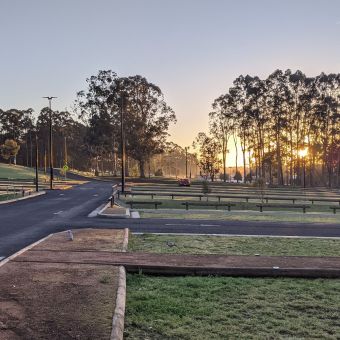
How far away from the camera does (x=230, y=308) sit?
25.3 feet

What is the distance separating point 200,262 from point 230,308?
3346 millimetres

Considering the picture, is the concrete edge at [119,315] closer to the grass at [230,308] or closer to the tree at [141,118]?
the grass at [230,308]

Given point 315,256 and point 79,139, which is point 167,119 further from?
point 315,256

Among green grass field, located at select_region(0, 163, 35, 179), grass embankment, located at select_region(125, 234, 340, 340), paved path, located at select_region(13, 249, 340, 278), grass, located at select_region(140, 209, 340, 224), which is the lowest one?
grass, located at select_region(140, 209, 340, 224)

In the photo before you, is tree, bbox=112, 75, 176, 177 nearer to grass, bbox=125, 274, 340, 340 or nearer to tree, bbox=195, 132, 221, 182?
tree, bbox=195, 132, 221, 182

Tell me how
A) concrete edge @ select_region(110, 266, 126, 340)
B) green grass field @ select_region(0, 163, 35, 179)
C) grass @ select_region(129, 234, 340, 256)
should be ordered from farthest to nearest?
green grass field @ select_region(0, 163, 35, 179) < grass @ select_region(129, 234, 340, 256) < concrete edge @ select_region(110, 266, 126, 340)

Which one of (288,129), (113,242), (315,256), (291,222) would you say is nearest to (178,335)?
(315,256)

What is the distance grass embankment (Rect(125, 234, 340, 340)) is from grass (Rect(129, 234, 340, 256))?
348cm

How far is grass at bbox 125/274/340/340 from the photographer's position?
654 centimetres

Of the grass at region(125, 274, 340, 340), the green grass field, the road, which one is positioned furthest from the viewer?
Answer: the green grass field

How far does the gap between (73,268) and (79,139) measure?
12279 cm

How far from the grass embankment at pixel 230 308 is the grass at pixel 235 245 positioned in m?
3.48

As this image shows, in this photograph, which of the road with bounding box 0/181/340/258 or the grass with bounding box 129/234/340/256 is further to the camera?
the road with bounding box 0/181/340/258

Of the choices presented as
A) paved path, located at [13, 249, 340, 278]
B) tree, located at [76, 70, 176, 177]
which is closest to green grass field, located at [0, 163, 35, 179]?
tree, located at [76, 70, 176, 177]
